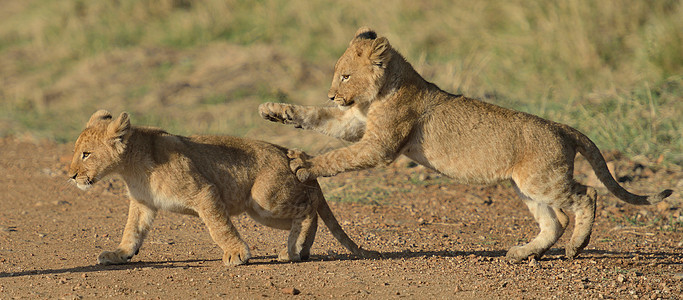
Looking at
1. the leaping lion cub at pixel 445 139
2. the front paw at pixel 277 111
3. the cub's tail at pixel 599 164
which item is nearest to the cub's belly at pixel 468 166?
the leaping lion cub at pixel 445 139

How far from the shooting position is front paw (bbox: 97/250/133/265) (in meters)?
6.81

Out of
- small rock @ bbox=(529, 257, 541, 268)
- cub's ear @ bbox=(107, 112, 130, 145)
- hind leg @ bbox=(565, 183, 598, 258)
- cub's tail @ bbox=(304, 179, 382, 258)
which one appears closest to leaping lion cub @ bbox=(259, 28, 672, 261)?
hind leg @ bbox=(565, 183, 598, 258)

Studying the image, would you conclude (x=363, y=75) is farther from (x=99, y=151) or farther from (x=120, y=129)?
(x=99, y=151)

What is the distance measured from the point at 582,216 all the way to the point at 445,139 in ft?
4.36

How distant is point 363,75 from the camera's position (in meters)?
7.18

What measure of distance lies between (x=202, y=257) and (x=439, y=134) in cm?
230

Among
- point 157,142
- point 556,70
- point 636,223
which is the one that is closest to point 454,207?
point 636,223

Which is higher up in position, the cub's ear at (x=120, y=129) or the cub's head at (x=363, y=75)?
the cub's head at (x=363, y=75)

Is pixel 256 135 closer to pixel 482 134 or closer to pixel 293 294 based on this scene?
pixel 482 134

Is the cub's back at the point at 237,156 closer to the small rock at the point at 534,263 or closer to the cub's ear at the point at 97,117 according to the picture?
the cub's ear at the point at 97,117

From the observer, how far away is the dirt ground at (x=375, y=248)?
6027 millimetres

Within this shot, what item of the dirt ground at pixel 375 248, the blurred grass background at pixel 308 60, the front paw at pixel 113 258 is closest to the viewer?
the dirt ground at pixel 375 248

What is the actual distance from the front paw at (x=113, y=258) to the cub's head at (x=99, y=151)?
0.57 meters

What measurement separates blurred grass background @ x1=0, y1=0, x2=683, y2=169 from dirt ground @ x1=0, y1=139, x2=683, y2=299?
2033 mm
